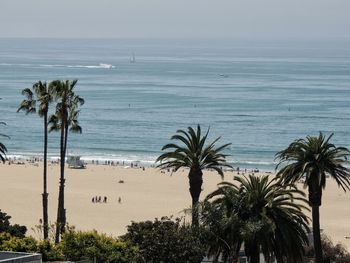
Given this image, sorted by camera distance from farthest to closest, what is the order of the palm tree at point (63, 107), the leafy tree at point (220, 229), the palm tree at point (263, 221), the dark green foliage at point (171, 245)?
1. the palm tree at point (63, 107)
2. the palm tree at point (263, 221)
3. the leafy tree at point (220, 229)
4. the dark green foliage at point (171, 245)

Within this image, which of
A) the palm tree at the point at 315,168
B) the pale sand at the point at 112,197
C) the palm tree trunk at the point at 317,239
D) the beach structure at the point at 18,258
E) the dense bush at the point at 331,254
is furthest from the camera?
the pale sand at the point at 112,197

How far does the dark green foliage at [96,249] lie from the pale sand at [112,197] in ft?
82.3

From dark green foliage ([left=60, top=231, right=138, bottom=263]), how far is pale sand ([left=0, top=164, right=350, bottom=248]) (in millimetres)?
25081

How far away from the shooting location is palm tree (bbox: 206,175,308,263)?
33.5 m

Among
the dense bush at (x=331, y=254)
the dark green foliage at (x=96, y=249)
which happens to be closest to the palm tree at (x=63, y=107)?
the dense bush at (x=331, y=254)

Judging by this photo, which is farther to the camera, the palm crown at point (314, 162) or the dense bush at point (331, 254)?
the dense bush at point (331, 254)

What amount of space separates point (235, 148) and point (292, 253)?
262 ft

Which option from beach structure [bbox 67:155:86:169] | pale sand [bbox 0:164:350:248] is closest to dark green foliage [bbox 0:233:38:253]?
pale sand [bbox 0:164:350:248]

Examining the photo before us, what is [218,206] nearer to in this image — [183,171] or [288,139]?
[183,171]

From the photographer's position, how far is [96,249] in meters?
31.4

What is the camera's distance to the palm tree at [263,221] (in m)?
33.5

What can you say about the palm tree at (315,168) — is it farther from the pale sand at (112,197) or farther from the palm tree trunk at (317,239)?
the pale sand at (112,197)

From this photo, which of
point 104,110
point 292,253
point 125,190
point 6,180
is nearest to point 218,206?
point 292,253

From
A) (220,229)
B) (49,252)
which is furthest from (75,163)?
(49,252)
